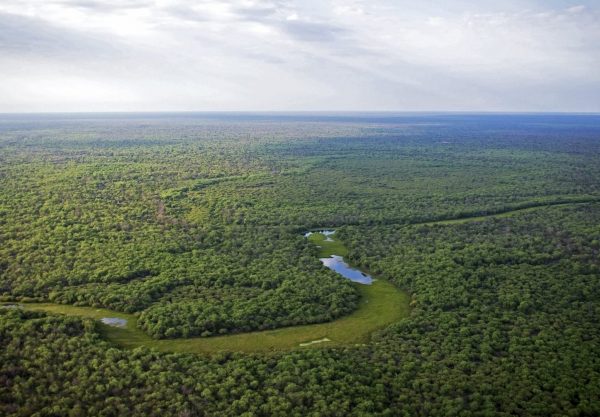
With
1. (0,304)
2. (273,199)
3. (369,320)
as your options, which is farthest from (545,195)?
(0,304)

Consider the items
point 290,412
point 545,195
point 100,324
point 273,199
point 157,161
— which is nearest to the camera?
point 290,412

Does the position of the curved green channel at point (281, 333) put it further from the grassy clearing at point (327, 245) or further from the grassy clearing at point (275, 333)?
the grassy clearing at point (327, 245)

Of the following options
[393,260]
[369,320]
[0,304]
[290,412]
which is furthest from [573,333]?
[0,304]

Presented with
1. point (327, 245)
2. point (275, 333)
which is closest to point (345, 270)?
point (327, 245)

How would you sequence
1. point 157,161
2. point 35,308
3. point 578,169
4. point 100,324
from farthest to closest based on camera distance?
point 157,161 < point 578,169 < point 35,308 < point 100,324

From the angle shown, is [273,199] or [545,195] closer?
[273,199]

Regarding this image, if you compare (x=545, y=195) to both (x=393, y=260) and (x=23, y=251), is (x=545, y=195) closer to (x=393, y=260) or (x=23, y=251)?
(x=393, y=260)
